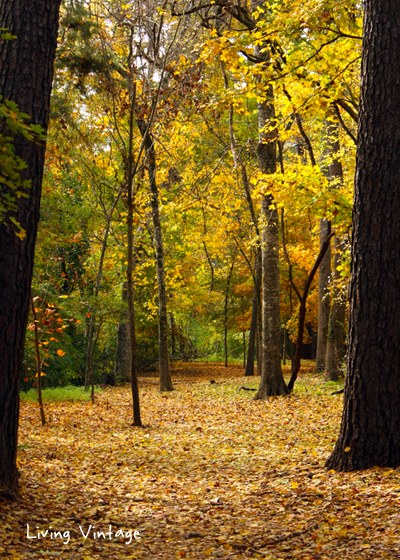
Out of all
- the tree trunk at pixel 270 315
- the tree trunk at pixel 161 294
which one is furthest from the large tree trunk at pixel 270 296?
the tree trunk at pixel 161 294

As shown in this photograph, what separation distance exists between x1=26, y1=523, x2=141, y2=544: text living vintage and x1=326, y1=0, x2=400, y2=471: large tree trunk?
2237 mm

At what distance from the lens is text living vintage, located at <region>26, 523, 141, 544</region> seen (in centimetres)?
347

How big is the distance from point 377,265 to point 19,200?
10.6ft

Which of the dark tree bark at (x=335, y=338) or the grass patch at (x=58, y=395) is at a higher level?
the dark tree bark at (x=335, y=338)

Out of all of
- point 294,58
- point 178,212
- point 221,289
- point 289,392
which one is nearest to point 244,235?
point 221,289

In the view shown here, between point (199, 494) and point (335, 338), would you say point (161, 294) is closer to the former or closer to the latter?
point (335, 338)

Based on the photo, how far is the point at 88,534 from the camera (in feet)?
12.1

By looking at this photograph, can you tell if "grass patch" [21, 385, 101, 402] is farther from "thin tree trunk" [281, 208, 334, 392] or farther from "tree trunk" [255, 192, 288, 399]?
"thin tree trunk" [281, 208, 334, 392]

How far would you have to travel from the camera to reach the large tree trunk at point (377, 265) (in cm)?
458

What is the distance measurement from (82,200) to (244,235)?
6052mm

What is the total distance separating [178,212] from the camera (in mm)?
11000

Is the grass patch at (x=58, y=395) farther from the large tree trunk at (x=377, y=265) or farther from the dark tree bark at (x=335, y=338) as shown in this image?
the large tree trunk at (x=377, y=265)

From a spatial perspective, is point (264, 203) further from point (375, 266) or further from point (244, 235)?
point (244, 235)

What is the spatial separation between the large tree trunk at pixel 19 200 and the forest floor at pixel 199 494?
0.74m
